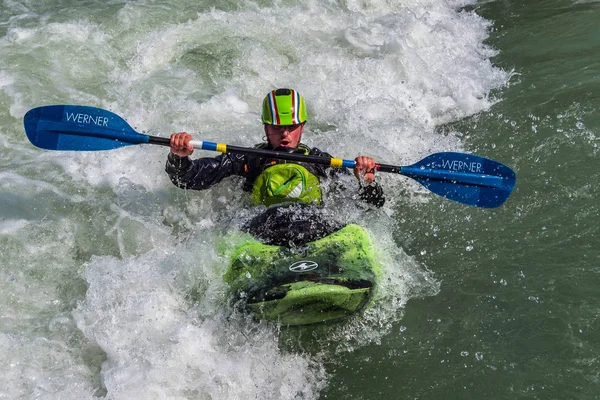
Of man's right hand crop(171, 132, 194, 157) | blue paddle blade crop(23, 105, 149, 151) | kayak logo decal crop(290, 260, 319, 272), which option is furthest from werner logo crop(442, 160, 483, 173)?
blue paddle blade crop(23, 105, 149, 151)

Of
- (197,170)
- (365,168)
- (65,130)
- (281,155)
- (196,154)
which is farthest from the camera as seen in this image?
(196,154)

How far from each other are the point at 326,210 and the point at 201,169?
1035 mm

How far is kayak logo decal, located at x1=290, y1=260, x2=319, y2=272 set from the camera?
347 centimetres

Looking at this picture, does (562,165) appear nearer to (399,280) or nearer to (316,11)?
(399,280)

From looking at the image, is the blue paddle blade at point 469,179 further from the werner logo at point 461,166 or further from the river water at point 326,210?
the river water at point 326,210

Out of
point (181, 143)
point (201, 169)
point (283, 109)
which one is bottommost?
point (201, 169)

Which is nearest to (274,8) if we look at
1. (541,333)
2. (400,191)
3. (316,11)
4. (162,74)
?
(316,11)

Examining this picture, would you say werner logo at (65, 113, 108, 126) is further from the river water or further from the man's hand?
the man's hand

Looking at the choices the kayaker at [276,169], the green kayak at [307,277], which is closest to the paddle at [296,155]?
the kayaker at [276,169]

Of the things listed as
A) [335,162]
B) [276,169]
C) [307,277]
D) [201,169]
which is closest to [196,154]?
[201,169]

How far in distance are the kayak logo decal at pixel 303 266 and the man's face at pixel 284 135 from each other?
118 cm

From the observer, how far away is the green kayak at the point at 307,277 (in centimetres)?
334

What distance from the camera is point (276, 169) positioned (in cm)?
424

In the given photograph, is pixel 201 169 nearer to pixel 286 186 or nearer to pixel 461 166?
pixel 286 186
